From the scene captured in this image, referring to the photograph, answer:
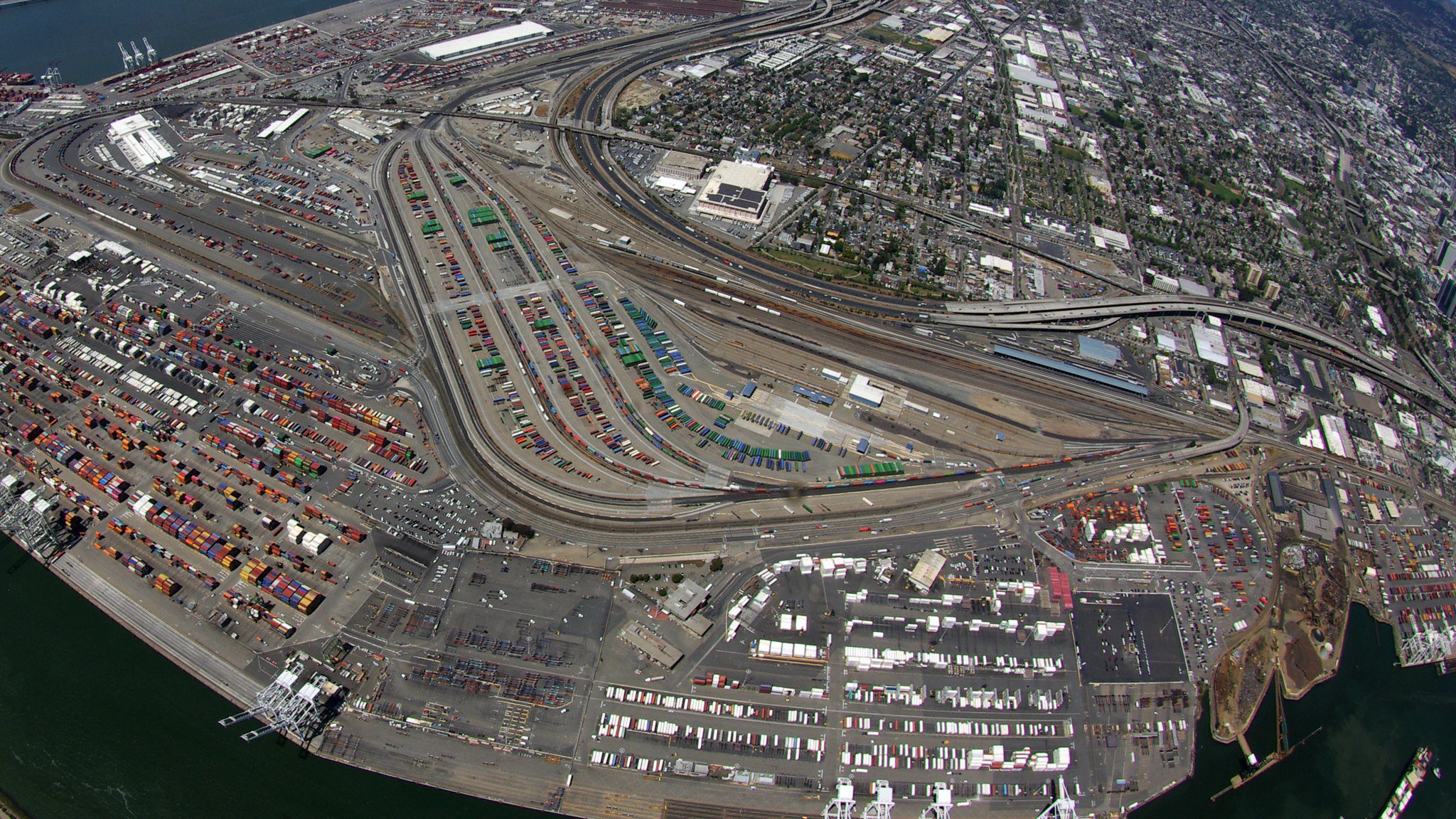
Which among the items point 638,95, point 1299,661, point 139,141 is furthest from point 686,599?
point 139,141

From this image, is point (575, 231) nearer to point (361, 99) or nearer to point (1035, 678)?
point (361, 99)

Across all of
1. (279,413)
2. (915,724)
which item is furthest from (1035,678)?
(279,413)

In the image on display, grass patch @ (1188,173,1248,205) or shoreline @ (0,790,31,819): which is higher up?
shoreline @ (0,790,31,819)

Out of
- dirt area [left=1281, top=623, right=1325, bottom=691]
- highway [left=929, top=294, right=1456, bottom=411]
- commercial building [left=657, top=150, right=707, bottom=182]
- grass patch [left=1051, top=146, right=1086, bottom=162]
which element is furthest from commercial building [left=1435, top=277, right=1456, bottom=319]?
commercial building [left=657, top=150, right=707, bottom=182]

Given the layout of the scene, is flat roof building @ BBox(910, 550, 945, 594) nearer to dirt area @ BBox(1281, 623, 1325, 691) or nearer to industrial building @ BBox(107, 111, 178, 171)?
dirt area @ BBox(1281, 623, 1325, 691)

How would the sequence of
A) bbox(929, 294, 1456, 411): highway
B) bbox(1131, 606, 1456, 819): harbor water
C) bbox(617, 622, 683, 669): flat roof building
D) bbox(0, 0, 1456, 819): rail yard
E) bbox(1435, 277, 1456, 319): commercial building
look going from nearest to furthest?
bbox(0, 0, 1456, 819): rail yard, bbox(1131, 606, 1456, 819): harbor water, bbox(617, 622, 683, 669): flat roof building, bbox(929, 294, 1456, 411): highway, bbox(1435, 277, 1456, 319): commercial building

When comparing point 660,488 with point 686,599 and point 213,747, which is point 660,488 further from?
point 213,747

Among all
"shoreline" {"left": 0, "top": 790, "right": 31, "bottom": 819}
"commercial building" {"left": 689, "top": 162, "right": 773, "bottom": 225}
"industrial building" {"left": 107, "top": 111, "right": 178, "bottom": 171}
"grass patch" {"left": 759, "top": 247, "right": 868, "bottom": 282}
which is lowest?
"grass patch" {"left": 759, "top": 247, "right": 868, "bottom": 282}
